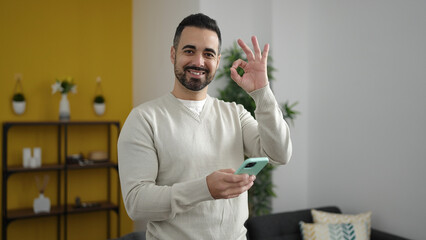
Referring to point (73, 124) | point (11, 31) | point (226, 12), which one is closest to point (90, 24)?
point (11, 31)

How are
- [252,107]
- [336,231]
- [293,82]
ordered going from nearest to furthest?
1. [336,231]
2. [252,107]
3. [293,82]

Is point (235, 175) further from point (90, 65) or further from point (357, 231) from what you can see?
point (90, 65)

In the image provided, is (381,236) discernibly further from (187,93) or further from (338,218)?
(187,93)

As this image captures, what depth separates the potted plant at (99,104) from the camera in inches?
172

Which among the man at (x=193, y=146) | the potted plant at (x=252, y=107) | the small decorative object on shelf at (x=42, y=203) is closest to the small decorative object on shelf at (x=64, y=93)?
the small decorative object on shelf at (x=42, y=203)

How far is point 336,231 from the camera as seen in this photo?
2.97m

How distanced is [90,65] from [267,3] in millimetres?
2043

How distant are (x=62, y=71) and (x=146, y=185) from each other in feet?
11.2

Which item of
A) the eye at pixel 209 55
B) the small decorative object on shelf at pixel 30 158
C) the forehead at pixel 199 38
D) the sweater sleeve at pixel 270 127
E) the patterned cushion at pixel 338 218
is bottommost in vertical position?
the patterned cushion at pixel 338 218

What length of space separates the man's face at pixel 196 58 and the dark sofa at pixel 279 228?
1847mm

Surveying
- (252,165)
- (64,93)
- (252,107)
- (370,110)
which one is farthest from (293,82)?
(252,165)

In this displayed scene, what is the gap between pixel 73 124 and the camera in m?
4.09

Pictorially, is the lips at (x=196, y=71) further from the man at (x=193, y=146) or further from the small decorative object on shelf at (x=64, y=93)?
the small decorative object on shelf at (x=64, y=93)

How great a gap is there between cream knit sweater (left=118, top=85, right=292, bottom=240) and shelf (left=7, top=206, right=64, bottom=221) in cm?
285
